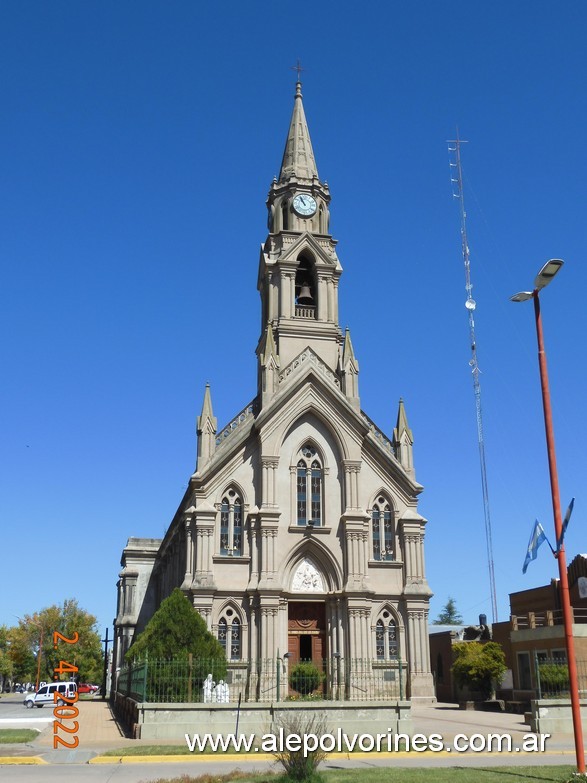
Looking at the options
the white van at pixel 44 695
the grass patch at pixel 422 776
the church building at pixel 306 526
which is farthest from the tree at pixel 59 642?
the grass patch at pixel 422 776

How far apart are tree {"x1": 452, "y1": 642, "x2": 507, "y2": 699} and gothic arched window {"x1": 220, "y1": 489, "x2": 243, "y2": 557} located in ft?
39.4

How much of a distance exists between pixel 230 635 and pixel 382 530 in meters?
9.01

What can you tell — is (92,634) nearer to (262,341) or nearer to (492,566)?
(492,566)

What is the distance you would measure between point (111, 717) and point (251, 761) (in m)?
17.7

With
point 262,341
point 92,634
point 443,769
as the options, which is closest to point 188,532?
point 262,341

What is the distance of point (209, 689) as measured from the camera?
25297 mm

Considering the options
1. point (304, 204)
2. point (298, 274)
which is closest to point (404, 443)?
point (298, 274)

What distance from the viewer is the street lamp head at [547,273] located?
58.7 feet

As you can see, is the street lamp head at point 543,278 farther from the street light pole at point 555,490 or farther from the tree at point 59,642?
the tree at point 59,642

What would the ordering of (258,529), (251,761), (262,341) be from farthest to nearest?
(262,341), (258,529), (251,761)

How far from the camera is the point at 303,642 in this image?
39.3 m

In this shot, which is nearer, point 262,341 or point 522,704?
point 522,704

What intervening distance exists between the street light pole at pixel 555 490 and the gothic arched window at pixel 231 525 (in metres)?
22.4

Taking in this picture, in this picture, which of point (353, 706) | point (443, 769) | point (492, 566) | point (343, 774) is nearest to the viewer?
point (343, 774)
